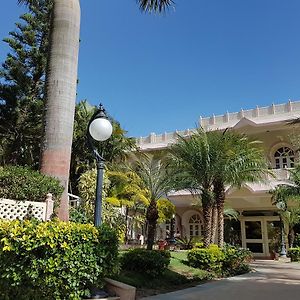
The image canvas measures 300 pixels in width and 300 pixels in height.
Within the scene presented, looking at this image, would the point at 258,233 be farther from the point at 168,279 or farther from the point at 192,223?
the point at 168,279

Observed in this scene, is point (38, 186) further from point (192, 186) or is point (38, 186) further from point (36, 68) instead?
point (36, 68)

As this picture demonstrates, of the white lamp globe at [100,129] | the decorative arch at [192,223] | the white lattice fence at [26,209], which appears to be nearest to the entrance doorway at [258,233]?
the decorative arch at [192,223]

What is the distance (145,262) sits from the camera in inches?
428

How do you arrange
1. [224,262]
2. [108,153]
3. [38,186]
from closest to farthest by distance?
[38,186] → [224,262] → [108,153]

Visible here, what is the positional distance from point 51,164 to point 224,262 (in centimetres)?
850

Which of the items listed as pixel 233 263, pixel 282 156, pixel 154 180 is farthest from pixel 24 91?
pixel 282 156

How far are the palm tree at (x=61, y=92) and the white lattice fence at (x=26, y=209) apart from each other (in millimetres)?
356

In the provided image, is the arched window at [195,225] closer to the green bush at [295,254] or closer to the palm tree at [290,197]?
the palm tree at [290,197]

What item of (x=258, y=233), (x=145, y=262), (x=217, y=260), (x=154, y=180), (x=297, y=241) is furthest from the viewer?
(x=258, y=233)

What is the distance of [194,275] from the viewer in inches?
500

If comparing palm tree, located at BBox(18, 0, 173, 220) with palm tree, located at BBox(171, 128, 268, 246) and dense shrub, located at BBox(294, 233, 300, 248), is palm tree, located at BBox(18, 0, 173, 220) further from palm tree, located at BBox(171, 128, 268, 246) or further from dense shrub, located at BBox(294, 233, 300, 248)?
dense shrub, located at BBox(294, 233, 300, 248)

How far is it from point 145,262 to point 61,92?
18.0ft

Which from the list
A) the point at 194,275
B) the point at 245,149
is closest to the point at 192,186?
the point at 245,149

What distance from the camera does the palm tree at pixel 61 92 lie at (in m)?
9.80
